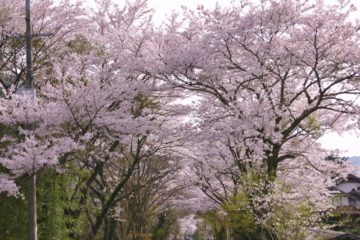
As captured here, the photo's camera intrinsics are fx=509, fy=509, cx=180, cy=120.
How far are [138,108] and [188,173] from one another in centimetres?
909

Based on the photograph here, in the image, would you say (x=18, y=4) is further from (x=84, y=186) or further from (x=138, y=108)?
(x=84, y=186)

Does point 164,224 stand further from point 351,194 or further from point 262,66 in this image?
point 262,66

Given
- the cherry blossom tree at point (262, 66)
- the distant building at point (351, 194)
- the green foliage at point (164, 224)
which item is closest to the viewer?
the cherry blossom tree at point (262, 66)

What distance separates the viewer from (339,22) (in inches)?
451

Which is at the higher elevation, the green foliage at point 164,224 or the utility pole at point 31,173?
the utility pole at point 31,173

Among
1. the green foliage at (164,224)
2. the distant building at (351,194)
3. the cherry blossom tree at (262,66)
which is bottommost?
the green foliage at (164,224)

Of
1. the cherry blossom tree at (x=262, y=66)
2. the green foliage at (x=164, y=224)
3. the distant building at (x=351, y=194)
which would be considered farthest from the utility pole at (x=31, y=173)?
the distant building at (x=351, y=194)

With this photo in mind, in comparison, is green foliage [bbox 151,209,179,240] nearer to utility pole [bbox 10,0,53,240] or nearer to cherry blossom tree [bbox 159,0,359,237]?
cherry blossom tree [bbox 159,0,359,237]

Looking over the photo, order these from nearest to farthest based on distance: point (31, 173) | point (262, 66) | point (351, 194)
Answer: point (31, 173), point (262, 66), point (351, 194)

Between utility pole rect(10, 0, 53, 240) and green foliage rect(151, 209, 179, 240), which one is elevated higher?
utility pole rect(10, 0, 53, 240)

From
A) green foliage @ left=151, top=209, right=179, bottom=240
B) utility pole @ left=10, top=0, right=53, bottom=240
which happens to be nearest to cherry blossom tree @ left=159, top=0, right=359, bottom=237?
utility pole @ left=10, top=0, right=53, bottom=240

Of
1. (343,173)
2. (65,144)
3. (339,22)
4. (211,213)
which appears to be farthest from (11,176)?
(211,213)

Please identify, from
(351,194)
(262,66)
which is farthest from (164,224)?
(262,66)

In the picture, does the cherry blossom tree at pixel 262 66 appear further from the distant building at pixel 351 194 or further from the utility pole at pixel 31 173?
the distant building at pixel 351 194
